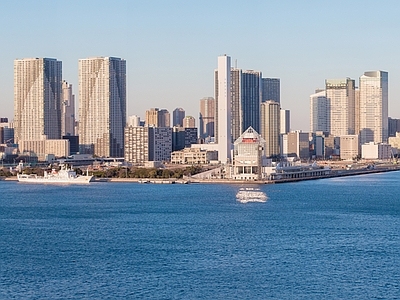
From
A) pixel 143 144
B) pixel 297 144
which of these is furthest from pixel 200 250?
pixel 297 144

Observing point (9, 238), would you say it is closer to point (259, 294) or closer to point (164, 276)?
point (164, 276)

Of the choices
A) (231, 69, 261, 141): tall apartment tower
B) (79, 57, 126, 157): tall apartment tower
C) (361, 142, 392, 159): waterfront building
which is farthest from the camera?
(361, 142, 392, 159): waterfront building

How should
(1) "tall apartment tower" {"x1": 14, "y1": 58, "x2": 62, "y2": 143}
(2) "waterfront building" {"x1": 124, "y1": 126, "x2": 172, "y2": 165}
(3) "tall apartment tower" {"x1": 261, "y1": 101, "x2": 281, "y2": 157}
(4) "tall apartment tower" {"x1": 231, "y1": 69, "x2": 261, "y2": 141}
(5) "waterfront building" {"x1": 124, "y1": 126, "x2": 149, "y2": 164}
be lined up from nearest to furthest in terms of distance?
(5) "waterfront building" {"x1": 124, "y1": 126, "x2": 149, "y2": 164} → (2) "waterfront building" {"x1": 124, "y1": 126, "x2": 172, "y2": 165} → (3) "tall apartment tower" {"x1": 261, "y1": 101, "x2": 281, "y2": 157} → (4) "tall apartment tower" {"x1": 231, "y1": 69, "x2": 261, "y2": 141} → (1) "tall apartment tower" {"x1": 14, "y1": 58, "x2": 62, "y2": 143}

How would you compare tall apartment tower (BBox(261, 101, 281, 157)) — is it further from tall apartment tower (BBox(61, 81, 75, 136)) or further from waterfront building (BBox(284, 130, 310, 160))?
tall apartment tower (BBox(61, 81, 75, 136))

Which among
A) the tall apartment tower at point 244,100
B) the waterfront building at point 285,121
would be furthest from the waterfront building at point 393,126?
the tall apartment tower at point 244,100

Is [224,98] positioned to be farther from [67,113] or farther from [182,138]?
[67,113]

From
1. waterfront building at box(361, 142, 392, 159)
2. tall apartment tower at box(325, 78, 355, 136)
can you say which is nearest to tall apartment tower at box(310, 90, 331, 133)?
tall apartment tower at box(325, 78, 355, 136)
